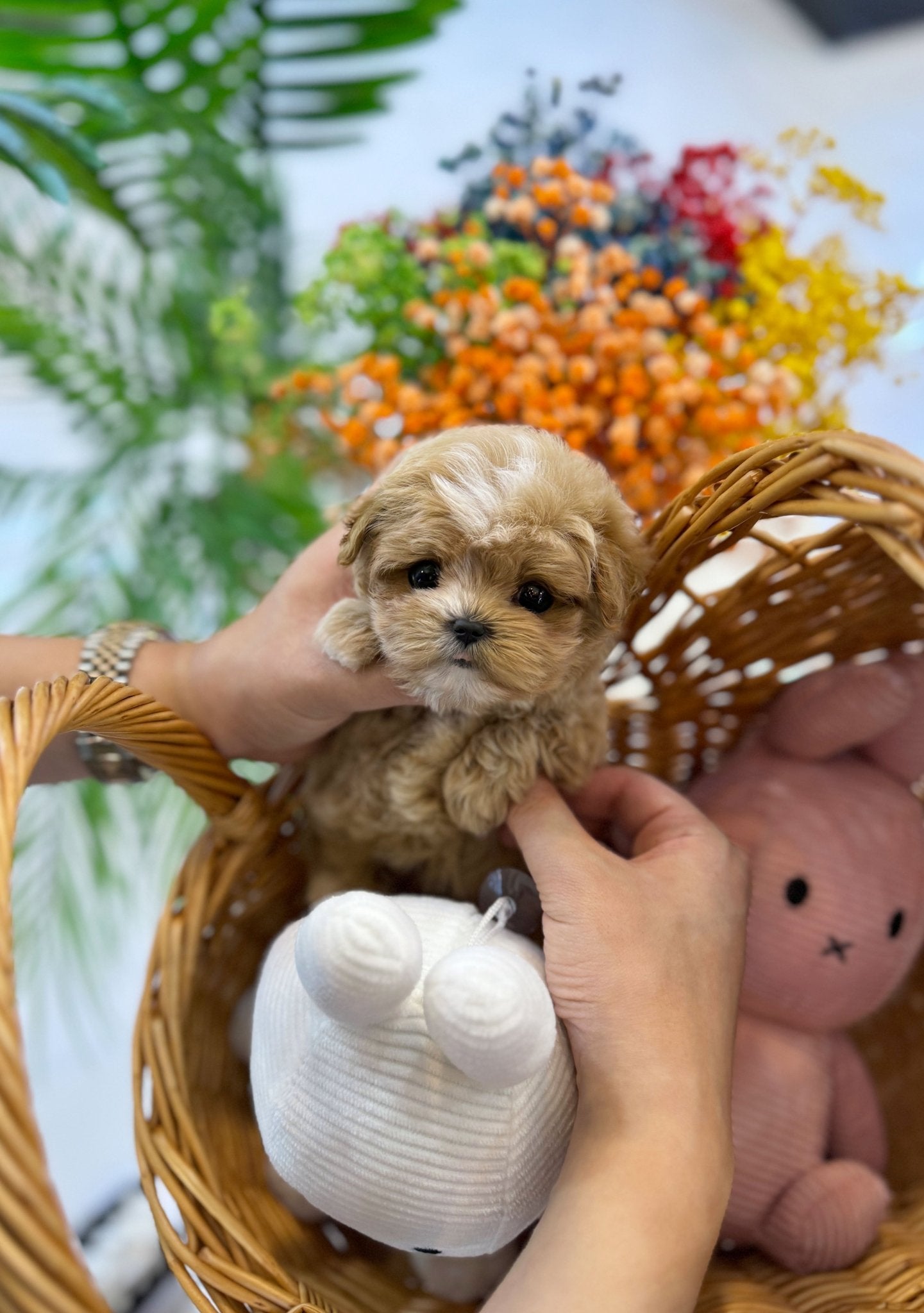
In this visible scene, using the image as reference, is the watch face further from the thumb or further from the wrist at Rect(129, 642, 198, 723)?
the thumb

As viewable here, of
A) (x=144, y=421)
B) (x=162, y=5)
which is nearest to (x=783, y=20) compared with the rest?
(x=162, y=5)

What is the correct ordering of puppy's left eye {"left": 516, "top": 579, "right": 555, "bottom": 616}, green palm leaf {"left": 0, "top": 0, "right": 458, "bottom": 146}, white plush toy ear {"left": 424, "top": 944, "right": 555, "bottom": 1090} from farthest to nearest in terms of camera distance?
green palm leaf {"left": 0, "top": 0, "right": 458, "bottom": 146} < puppy's left eye {"left": 516, "top": 579, "right": 555, "bottom": 616} < white plush toy ear {"left": 424, "top": 944, "right": 555, "bottom": 1090}

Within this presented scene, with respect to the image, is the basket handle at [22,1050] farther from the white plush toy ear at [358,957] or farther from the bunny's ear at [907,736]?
the bunny's ear at [907,736]

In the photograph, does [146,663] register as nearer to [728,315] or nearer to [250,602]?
[250,602]

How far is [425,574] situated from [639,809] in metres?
0.37

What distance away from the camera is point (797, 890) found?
3.47 ft

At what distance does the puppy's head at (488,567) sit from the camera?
0.75m

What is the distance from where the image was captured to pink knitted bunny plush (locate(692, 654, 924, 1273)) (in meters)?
1.00

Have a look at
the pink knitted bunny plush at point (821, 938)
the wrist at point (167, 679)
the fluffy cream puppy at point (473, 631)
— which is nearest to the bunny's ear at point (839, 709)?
the pink knitted bunny plush at point (821, 938)

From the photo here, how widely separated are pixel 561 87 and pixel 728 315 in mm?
424

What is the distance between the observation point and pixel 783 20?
188 cm

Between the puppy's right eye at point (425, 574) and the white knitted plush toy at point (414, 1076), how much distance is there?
25 centimetres

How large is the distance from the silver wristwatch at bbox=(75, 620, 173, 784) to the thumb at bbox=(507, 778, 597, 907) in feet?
1.43

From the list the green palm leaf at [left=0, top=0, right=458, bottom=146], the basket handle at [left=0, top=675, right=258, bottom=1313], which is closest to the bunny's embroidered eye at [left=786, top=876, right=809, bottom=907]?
the basket handle at [left=0, top=675, right=258, bottom=1313]
